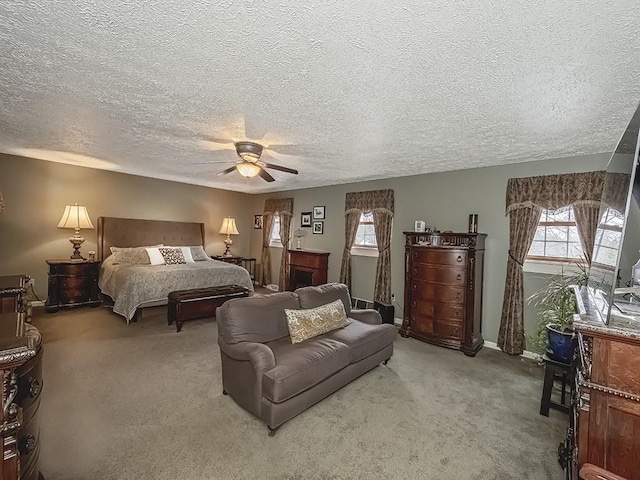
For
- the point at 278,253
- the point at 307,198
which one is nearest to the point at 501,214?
the point at 307,198

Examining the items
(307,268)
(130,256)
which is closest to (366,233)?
(307,268)

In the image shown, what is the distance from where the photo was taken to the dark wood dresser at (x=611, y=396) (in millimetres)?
1314

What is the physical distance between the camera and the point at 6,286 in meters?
2.79

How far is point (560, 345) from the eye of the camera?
2588 millimetres

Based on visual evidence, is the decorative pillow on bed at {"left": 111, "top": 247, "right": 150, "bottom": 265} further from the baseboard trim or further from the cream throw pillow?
the baseboard trim

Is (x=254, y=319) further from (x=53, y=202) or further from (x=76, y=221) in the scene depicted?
(x=53, y=202)

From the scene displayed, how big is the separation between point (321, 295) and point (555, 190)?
121 inches

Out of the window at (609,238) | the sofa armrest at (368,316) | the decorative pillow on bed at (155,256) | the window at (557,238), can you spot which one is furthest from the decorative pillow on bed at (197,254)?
the window at (609,238)

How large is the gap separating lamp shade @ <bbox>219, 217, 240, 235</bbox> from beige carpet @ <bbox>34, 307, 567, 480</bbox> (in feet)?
13.2

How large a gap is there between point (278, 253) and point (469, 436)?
226 inches

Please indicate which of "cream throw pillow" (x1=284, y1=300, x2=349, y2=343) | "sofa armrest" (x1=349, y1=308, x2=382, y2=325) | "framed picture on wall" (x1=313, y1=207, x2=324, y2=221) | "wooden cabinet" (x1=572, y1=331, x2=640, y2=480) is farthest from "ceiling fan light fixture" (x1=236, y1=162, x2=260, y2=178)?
"wooden cabinet" (x1=572, y1=331, x2=640, y2=480)

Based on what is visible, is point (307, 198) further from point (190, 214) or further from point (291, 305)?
point (291, 305)

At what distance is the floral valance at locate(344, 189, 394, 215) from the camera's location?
17.1 ft

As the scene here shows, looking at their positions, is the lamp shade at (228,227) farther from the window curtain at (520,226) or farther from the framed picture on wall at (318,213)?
the window curtain at (520,226)
